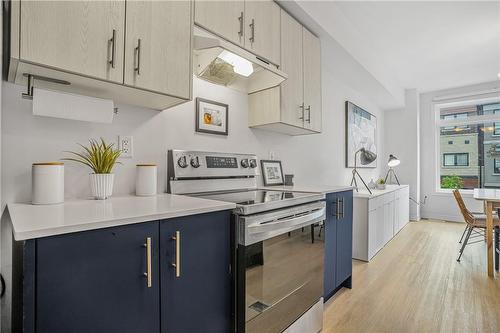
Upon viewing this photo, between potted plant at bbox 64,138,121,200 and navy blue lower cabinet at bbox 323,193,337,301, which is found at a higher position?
potted plant at bbox 64,138,121,200

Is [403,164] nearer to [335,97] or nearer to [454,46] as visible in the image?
[454,46]

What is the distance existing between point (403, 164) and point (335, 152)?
2899 millimetres

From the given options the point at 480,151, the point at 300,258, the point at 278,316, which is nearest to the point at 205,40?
the point at 300,258

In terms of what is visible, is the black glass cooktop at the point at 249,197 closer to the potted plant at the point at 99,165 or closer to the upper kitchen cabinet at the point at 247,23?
the potted plant at the point at 99,165

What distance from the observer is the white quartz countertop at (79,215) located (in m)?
0.75

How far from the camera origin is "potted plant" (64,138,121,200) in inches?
51.5

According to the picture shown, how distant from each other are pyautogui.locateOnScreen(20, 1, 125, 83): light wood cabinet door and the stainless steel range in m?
0.69

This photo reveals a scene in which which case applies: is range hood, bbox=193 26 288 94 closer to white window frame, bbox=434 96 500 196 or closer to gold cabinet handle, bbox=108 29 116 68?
gold cabinet handle, bbox=108 29 116 68

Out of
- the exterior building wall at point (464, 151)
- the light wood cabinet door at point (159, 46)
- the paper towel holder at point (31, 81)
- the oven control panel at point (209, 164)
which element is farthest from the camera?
the exterior building wall at point (464, 151)

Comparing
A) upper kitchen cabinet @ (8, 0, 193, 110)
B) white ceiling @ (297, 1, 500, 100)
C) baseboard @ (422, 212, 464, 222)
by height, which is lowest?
baseboard @ (422, 212, 464, 222)

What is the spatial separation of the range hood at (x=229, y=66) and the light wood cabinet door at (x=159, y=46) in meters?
0.14

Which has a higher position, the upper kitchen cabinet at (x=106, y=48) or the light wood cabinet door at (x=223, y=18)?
the light wood cabinet door at (x=223, y=18)

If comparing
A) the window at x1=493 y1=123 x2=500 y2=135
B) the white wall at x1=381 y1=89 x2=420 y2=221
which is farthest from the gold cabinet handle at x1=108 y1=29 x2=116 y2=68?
the window at x1=493 y1=123 x2=500 y2=135

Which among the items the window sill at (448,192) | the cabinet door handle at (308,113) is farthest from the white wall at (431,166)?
the cabinet door handle at (308,113)
